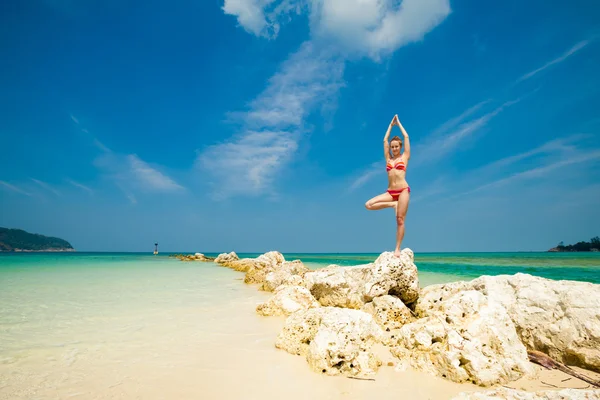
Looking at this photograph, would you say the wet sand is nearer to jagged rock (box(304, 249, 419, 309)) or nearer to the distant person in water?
jagged rock (box(304, 249, 419, 309))

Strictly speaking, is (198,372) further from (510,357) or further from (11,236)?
(11,236)

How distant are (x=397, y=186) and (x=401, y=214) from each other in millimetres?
640

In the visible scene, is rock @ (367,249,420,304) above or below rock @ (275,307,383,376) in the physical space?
above

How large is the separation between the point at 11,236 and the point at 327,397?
140 meters

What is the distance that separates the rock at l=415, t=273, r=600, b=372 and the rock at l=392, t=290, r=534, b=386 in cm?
77

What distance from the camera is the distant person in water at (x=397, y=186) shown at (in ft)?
22.3

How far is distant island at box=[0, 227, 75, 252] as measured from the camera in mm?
100875

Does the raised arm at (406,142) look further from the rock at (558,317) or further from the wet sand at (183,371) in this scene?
the wet sand at (183,371)

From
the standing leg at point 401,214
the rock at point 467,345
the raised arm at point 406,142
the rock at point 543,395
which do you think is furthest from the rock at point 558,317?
the raised arm at point 406,142

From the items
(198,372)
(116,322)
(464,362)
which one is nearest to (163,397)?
(198,372)

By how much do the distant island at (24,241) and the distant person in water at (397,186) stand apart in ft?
443

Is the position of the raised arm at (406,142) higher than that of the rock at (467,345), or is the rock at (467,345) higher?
the raised arm at (406,142)

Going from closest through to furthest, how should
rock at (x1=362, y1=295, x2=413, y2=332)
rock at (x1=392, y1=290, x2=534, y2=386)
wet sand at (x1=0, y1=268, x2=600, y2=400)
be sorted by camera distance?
wet sand at (x1=0, y1=268, x2=600, y2=400) → rock at (x1=392, y1=290, x2=534, y2=386) → rock at (x1=362, y1=295, x2=413, y2=332)

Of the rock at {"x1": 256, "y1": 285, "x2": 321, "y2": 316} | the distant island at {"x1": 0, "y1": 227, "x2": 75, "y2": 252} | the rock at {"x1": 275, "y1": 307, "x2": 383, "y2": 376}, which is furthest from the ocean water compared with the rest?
the distant island at {"x1": 0, "y1": 227, "x2": 75, "y2": 252}
